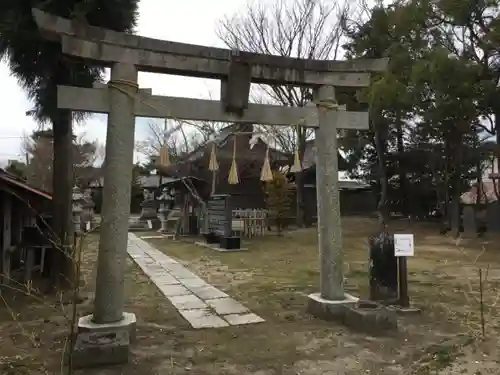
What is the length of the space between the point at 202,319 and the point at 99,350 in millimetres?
2062

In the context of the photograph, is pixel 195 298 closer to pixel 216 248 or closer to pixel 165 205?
pixel 216 248

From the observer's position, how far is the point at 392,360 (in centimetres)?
445

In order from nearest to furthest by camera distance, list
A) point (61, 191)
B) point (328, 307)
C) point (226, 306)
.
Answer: point (328, 307) → point (226, 306) → point (61, 191)

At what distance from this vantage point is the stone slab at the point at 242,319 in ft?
19.4

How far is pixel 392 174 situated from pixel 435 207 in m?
3.21

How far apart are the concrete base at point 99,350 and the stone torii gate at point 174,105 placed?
1.15 feet

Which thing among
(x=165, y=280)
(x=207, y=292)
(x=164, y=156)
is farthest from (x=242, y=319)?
(x=165, y=280)

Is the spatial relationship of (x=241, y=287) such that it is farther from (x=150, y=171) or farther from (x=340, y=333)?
(x=150, y=171)

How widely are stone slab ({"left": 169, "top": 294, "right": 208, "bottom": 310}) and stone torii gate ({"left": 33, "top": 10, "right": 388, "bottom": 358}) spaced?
181 centimetres

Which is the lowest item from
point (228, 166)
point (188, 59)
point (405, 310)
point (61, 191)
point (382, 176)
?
point (405, 310)

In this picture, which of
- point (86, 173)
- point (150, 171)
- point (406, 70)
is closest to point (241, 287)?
point (406, 70)

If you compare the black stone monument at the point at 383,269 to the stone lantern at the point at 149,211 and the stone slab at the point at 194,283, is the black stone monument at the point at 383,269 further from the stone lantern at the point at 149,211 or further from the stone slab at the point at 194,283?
the stone lantern at the point at 149,211

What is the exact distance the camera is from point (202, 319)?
6.09 m

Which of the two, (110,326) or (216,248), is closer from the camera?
(110,326)
